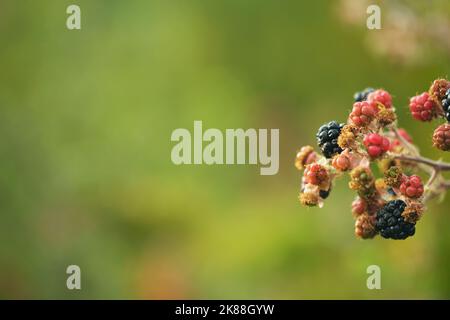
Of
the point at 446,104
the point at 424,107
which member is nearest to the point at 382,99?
the point at 424,107

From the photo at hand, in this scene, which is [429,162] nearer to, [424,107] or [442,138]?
[442,138]

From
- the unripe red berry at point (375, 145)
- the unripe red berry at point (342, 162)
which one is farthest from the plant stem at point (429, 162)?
the unripe red berry at point (342, 162)

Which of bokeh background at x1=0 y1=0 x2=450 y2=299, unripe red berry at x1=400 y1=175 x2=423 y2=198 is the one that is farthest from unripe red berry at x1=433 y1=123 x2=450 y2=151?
bokeh background at x1=0 y1=0 x2=450 y2=299

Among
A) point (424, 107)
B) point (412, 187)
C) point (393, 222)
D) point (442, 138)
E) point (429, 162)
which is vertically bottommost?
point (393, 222)

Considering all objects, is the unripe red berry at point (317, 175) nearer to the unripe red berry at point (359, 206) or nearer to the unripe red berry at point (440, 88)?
the unripe red berry at point (359, 206)

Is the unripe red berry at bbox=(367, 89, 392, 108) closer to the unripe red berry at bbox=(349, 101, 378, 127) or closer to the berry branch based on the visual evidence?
the berry branch

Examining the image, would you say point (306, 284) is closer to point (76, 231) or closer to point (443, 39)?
point (76, 231)

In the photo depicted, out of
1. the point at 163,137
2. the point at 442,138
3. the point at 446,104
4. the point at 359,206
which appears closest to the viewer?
the point at 442,138
